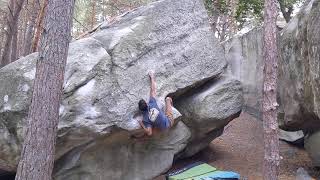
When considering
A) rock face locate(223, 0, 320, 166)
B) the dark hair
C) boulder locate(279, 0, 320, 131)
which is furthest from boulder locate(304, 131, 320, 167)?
the dark hair

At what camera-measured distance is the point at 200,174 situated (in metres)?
9.89

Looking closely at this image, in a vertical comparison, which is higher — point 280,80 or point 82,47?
point 82,47

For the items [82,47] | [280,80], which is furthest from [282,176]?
[82,47]

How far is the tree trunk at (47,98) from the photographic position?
6172 mm

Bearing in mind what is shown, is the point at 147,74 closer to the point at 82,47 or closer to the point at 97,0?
the point at 82,47

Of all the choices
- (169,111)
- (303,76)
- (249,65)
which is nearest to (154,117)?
(169,111)

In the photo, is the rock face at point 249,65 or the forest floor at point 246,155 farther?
the rock face at point 249,65

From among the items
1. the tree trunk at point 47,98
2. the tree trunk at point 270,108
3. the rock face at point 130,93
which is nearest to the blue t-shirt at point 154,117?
the rock face at point 130,93

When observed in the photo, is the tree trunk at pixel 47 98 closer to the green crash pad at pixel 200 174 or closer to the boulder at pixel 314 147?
the green crash pad at pixel 200 174

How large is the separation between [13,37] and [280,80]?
352 inches

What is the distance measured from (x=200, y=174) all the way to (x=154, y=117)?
216 cm

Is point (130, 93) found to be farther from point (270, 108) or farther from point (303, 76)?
point (303, 76)

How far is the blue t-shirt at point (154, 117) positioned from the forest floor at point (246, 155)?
203cm

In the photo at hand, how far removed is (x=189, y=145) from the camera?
1138 cm
